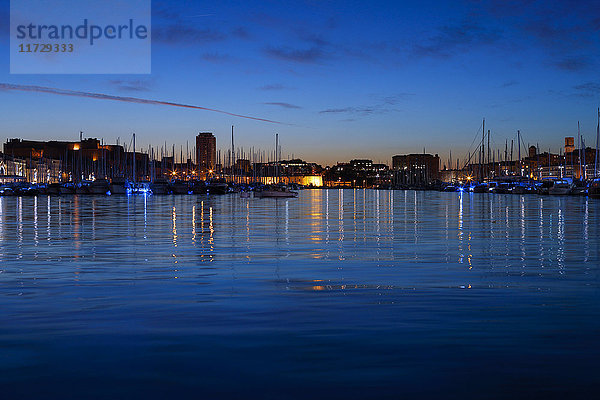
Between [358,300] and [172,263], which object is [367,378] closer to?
[358,300]

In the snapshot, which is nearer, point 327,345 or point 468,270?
point 327,345

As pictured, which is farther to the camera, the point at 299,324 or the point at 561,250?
the point at 561,250

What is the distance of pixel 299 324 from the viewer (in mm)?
10109

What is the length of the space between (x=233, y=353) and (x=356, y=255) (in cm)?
1247

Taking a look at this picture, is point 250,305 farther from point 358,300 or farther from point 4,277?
point 4,277

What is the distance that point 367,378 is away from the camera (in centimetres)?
732

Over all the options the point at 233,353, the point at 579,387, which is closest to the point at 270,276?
the point at 233,353

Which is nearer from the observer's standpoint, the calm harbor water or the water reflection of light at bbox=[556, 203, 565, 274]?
the calm harbor water

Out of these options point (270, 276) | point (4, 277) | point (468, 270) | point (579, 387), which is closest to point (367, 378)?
point (579, 387)

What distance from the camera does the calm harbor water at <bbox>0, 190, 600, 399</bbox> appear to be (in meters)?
7.18

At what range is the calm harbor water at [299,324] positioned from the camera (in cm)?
718

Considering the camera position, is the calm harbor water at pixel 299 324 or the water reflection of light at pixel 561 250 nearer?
the calm harbor water at pixel 299 324

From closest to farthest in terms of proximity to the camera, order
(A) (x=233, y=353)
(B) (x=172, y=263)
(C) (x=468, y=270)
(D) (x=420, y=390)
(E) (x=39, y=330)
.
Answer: (D) (x=420, y=390), (A) (x=233, y=353), (E) (x=39, y=330), (C) (x=468, y=270), (B) (x=172, y=263)

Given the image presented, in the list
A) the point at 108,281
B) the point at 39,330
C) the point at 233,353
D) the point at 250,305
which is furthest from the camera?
the point at 108,281
